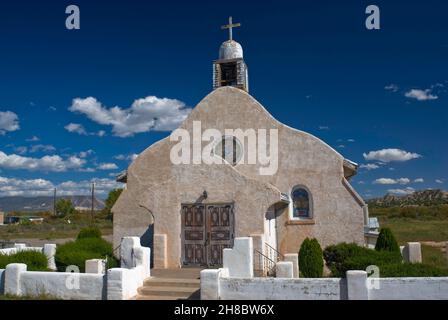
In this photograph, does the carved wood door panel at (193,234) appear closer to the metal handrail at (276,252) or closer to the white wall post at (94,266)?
the metal handrail at (276,252)

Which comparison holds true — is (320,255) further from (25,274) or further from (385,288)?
(25,274)

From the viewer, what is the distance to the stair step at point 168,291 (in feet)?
41.0

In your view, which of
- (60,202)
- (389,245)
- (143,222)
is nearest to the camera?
(389,245)

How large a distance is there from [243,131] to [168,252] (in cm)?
605

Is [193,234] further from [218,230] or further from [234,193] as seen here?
[234,193]

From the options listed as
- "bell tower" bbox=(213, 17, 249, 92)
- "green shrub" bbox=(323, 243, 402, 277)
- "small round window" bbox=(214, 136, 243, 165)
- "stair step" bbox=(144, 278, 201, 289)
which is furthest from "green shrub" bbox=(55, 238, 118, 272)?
"bell tower" bbox=(213, 17, 249, 92)

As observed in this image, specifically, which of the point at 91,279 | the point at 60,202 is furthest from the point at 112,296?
the point at 60,202

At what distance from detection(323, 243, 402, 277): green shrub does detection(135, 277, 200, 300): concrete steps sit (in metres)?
4.97

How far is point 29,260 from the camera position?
15.5 metres

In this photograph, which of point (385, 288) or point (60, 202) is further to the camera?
point (60, 202)

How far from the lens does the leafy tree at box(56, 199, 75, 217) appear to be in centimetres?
8862

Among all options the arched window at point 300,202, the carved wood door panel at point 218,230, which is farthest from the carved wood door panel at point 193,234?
the arched window at point 300,202

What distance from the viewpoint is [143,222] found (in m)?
19.3
